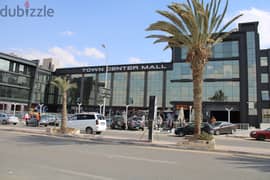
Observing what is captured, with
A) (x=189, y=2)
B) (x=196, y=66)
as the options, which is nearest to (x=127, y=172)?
(x=196, y=66)

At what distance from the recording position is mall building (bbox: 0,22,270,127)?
54.7m

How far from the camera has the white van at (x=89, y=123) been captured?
2439 centimetres

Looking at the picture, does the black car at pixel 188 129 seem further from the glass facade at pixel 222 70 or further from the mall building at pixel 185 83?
the glass facade at pixel 222 70

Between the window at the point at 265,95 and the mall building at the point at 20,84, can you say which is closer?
the window at the point at 265,95

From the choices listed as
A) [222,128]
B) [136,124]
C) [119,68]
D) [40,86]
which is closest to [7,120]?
[136,124]

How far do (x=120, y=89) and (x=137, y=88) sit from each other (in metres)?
5.15

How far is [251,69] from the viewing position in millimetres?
54438

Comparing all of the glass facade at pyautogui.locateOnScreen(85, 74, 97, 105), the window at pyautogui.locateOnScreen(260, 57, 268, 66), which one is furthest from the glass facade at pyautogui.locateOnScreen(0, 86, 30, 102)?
the window at pyautogui.locateOnScreen(260, 57, 268, 66)

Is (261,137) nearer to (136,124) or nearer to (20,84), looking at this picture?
(136,124)

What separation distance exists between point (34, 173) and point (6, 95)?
65.9 meters

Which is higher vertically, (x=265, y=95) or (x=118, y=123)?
(x=265, y=95)

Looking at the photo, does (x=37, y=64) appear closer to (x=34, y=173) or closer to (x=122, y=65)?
(x=122, y=65)

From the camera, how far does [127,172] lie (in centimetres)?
807

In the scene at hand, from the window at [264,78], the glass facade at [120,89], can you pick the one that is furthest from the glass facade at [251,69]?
the glass facade at [120,89]
